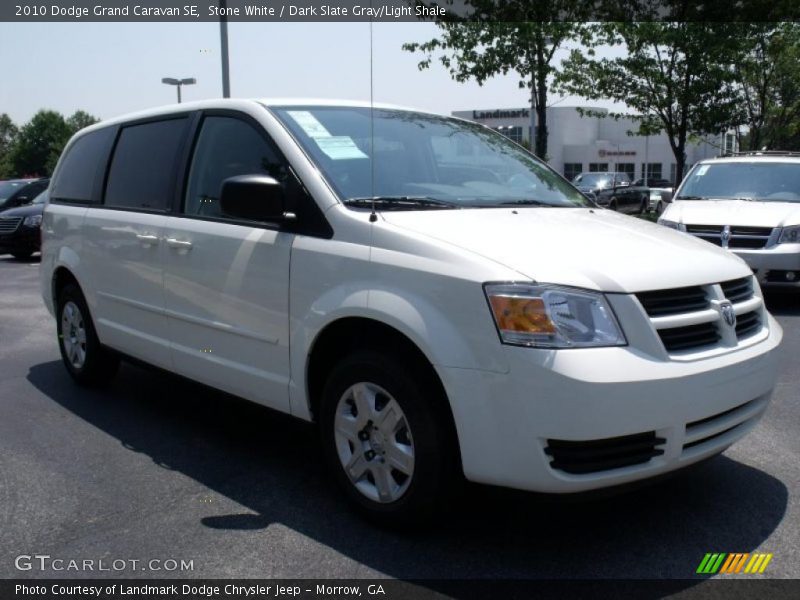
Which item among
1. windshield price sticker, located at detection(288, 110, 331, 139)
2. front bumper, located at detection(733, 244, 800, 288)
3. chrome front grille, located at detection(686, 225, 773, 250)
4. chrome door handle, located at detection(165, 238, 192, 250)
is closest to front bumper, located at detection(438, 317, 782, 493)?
windshield price sticker, located at detection(288, 110, 331, 139)

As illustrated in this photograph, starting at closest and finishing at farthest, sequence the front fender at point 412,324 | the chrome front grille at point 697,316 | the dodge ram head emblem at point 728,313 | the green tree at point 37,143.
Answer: the front fender at point 412,324, the chrome front grille at point 697,316, the dodge ram head emblem at point 728,313, the green tree at point 37,143

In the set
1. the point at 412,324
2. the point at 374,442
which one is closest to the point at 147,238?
the point at 374,442

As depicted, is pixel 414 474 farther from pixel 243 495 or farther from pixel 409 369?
pixel 243 495

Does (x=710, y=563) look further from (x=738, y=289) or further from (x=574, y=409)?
(x=738, y=289)

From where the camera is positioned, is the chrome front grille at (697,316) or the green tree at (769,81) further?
the green tree at (769,81)

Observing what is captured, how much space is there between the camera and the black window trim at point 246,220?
12.3ft

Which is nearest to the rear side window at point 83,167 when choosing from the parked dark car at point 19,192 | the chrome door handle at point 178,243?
the chrome door handle at point 178,243

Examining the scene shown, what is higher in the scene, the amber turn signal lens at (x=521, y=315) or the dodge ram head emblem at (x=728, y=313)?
the amber turn signal lens at (x=521, y=315)

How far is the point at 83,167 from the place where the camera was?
6.04 m

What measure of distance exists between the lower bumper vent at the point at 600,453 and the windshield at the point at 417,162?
1370 millimetres

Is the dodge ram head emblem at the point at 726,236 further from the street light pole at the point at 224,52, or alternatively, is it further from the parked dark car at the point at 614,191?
the parked dark car at the point at 614,191

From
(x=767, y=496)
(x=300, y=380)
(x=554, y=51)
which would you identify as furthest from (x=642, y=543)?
(x=554, y=51)

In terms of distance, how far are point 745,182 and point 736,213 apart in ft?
3.61

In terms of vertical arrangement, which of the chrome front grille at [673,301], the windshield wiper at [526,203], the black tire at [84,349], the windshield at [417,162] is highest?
the windshield at [417,162]
